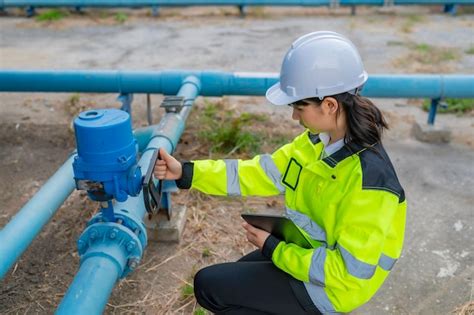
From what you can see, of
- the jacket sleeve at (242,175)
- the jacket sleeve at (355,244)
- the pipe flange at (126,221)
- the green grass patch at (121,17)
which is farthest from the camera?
the green grass patch at (121,17)

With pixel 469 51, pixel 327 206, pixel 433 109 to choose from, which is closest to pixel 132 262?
pixel 327 206

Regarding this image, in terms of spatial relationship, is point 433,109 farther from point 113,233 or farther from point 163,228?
point 113,233

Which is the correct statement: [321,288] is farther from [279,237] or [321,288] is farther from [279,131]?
[279,131]

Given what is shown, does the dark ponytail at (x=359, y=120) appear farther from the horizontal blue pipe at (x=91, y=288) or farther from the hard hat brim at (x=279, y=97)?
the horizontal blue pipe at (x=91, y=288)

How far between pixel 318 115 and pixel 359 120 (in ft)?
0.43

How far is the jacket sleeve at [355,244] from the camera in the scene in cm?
157

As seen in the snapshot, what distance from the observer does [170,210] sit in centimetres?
288

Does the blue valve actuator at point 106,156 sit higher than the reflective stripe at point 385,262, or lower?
higher

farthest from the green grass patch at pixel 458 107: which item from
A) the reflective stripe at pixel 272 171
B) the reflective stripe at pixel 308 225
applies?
the reflective stripe at pixel 308 225

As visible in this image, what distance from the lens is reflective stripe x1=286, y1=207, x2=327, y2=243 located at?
6.00 feet

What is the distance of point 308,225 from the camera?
186 centimetres

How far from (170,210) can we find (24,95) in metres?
2.91

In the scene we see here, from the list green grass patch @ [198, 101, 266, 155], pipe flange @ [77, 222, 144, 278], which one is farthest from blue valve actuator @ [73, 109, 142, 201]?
green grass patch @ [198, 101, 266, 155]

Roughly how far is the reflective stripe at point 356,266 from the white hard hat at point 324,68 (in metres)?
0.50
